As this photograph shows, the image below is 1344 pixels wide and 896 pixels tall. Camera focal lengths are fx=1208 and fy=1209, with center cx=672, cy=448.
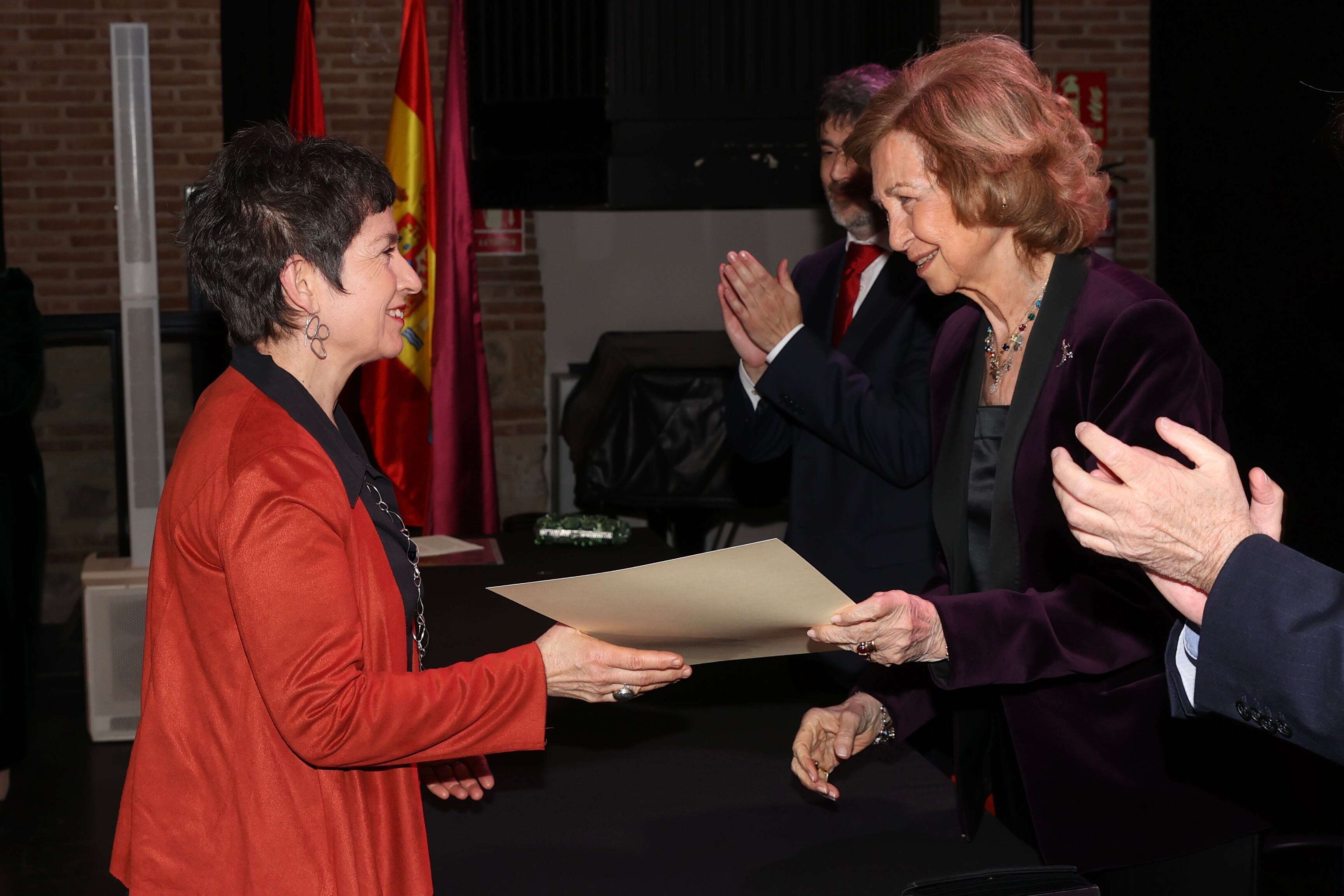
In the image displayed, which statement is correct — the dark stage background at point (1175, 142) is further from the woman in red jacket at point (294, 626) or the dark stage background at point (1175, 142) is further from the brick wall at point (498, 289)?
the brick wall at point (498, 289)

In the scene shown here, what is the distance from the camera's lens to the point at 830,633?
1.32m

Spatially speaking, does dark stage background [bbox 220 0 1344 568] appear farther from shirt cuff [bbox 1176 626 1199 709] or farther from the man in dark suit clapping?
shirt cuff [bbox 1176 626 1199 709]

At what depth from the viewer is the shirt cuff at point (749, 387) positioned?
249cm

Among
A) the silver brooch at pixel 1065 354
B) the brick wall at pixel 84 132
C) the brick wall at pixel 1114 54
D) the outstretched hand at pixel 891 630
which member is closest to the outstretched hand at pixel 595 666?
the outstretched hand at pixel 891 630

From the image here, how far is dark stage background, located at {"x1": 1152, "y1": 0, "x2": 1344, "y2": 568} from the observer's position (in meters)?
3.32

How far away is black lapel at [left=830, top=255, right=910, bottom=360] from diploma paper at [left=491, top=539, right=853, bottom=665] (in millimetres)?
1128

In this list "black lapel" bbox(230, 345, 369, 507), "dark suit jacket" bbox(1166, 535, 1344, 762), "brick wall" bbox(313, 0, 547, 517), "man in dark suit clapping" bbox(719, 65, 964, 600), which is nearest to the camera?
"dark suit jacket" bbox(1166, 535, 1344, 762)

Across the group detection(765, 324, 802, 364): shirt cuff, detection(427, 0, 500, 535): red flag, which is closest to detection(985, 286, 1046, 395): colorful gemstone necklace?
detection(765, 324, 802, 364): shirt cuff

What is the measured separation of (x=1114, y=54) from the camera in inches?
269

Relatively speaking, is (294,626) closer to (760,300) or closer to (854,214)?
(760,300)

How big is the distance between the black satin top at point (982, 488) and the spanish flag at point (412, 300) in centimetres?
270

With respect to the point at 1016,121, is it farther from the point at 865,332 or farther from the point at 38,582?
the point at 38,582

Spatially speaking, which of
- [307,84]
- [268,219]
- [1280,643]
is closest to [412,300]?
[307,84]

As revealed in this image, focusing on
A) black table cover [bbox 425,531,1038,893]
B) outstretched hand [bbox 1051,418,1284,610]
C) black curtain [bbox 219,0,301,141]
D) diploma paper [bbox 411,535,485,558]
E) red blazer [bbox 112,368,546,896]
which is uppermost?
black curtain [bbox 219,0,301,141]
